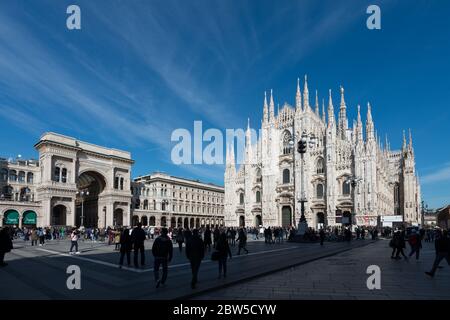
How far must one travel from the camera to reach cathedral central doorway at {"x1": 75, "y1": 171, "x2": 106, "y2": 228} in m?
56.5

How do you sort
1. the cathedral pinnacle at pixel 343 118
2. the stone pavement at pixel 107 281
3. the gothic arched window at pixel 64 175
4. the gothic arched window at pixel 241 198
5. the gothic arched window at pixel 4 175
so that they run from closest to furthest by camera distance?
the stone pavement at pixel 107 281, the gothic arched window at pixel 64 175, the gothic arched window at pixel 4 175, the cathedral pinnacle at pixel 343 118, the gothic arched window at pixel 241 198

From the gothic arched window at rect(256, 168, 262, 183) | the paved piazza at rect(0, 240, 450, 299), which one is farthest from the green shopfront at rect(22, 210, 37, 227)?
the paved piazza at rect(0, 240, 450, 299)

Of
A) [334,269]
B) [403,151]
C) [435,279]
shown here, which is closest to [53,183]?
[334,269]

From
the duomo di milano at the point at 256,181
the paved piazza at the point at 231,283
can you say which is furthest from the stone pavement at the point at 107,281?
the duomo di milano at the point at 256,181

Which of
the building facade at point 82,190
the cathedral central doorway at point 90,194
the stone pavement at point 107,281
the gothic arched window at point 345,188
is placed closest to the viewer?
the stone pavement at point 107,281

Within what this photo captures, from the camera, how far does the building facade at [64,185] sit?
154 ft

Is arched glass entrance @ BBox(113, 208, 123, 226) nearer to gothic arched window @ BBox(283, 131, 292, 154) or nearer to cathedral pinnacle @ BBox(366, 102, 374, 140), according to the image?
gothic arched window @ BBox(283, 131, 292, 154)

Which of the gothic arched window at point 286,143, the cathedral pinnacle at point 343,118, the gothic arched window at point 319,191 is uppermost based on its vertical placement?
the cathedral pinnacle at point 343,118

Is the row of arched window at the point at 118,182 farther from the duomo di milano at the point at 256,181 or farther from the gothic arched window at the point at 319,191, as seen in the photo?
the gothic arched window at the point at 319,191

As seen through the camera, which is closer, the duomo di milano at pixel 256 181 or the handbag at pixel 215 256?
the handbag at pixel 215 256

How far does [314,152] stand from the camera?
176 feet

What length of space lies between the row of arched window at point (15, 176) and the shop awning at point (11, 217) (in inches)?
318

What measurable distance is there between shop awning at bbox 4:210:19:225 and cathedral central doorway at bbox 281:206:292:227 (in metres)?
38.7

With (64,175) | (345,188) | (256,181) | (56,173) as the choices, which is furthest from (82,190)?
(345,188)
